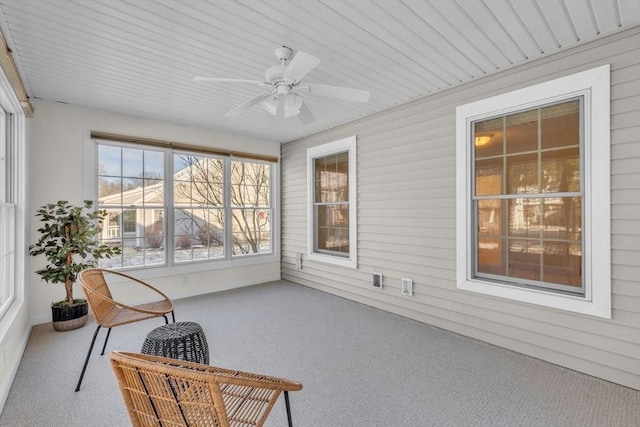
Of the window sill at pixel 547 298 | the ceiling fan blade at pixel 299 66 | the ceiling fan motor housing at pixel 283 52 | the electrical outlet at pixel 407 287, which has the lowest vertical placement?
the electrical outlet at pixel 407 287

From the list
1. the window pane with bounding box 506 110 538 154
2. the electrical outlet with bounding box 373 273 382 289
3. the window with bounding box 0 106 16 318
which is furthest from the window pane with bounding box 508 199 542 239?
the window with bounding box 0 106 16 318

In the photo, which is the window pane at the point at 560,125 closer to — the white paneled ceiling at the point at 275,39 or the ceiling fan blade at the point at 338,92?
the white paneled ceiling at the point at 275,39

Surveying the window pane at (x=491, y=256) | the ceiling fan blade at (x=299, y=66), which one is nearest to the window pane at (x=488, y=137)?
the window pane at (x=491, y=256)

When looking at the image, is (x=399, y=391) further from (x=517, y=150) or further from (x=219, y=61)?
(x=219, y=61)

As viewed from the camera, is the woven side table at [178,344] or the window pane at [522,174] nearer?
the woven side table at [178,344]

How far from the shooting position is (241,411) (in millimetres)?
1462

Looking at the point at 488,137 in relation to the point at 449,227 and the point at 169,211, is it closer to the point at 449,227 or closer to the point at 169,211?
the point at 449,227

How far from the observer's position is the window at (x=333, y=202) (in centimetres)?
459

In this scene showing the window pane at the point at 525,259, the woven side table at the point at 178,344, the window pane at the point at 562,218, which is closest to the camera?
the woven side table at the point at 178,344

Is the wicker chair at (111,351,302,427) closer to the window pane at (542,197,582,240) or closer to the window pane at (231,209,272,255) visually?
the window pane at (542,197,582,240)

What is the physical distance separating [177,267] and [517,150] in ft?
15.4

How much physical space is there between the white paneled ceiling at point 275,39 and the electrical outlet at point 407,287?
2248mm

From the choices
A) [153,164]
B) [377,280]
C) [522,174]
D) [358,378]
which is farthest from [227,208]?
[522,174]

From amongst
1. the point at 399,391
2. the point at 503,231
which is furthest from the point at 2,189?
the point at 503,231
